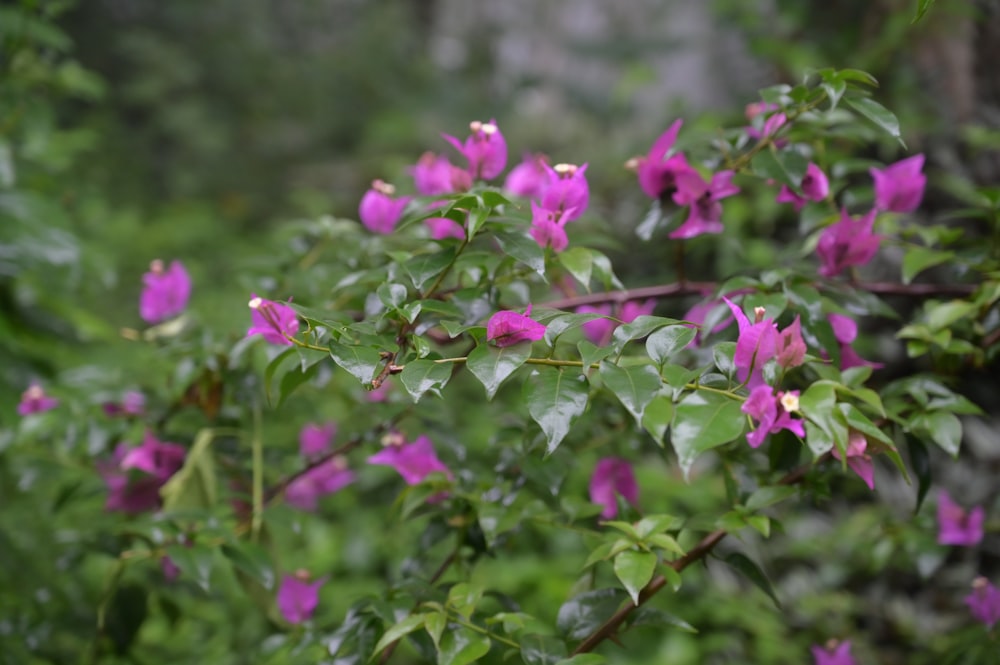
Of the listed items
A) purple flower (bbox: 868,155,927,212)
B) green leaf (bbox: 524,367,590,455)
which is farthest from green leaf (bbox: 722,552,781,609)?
purple flower (bbox: 868,155,927,212)

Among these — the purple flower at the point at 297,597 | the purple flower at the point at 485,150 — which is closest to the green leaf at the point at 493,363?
the purple flower at the point at 485,150

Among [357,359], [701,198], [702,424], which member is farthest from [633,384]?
[701,198]

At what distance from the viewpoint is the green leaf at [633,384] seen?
0.43 meters

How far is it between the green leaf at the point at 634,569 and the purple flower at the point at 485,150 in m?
0.33

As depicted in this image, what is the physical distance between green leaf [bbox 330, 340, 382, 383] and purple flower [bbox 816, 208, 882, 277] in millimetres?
412

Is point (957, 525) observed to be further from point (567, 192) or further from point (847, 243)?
point (567, 192)

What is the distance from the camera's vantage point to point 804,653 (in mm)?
1270

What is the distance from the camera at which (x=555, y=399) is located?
46 cm

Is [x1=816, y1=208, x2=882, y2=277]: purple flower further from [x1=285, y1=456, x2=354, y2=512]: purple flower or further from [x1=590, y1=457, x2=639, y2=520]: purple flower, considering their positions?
[x1=285, y1=456, x2=354, y2=512]: purple flower

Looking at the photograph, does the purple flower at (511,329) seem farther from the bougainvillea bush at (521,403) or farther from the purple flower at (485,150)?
the purple flower at (485,150)

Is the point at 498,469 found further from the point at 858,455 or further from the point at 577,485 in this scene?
the point at 577,485

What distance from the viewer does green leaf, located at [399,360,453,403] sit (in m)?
0.45

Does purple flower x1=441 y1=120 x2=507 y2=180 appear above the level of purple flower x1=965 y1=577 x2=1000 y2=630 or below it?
above

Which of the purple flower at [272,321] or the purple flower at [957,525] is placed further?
the purple flower at [957,525]
